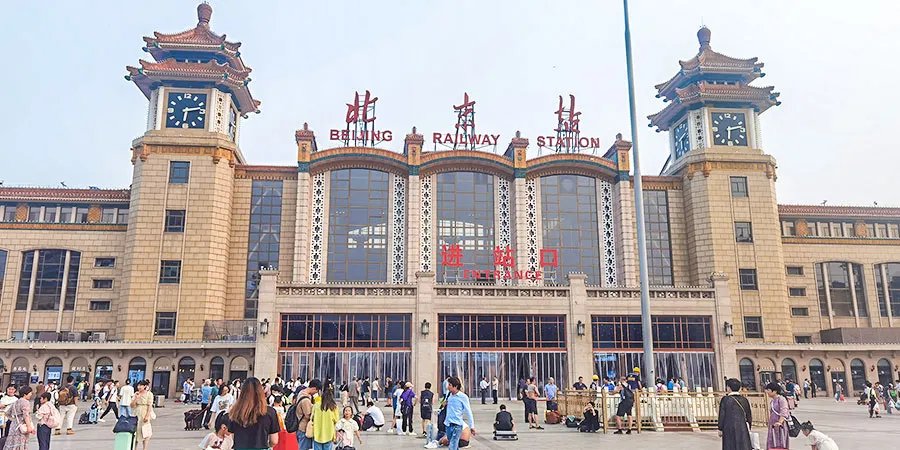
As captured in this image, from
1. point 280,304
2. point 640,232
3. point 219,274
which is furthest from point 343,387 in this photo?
point 219,274

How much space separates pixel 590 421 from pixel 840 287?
146ft

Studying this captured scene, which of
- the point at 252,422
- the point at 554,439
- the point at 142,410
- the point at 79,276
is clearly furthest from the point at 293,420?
the point at 79,276

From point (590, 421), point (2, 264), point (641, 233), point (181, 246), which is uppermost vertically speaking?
point (181, 246)

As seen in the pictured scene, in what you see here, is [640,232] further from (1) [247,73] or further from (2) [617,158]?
(1) [247,73]

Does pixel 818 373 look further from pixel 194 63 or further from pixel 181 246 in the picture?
pixel 194 63

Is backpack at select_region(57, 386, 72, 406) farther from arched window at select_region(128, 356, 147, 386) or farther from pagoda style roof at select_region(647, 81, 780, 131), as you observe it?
pagoda style roof at select_region(647, 81, 780, 131)

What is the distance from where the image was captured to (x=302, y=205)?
4978 cm

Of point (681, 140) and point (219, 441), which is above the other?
point (681, 140)

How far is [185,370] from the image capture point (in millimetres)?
45000

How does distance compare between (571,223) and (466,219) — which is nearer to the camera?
(466,219)

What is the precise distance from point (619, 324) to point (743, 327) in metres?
15.2

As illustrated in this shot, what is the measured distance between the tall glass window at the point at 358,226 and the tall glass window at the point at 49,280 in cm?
1880

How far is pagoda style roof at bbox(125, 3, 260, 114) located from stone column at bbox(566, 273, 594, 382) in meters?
29.9

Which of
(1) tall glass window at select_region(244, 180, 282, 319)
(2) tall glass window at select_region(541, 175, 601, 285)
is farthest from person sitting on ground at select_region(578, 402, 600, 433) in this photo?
(1) tall glass window at select_region(244, 180, 282, 319)
